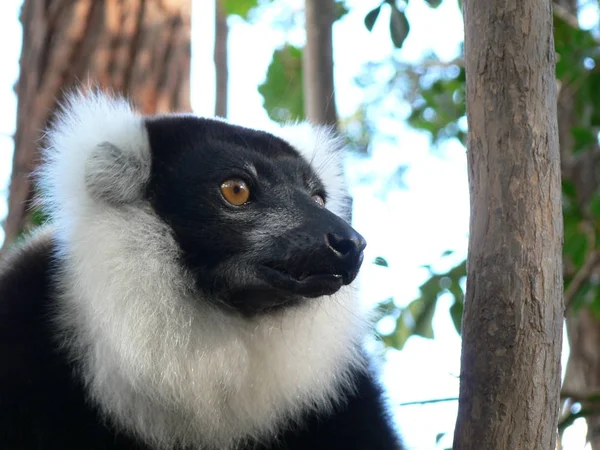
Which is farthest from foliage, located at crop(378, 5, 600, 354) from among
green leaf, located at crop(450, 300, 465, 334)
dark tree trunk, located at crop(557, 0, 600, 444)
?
dark tree trunk, located at crop(557, 0, 600, 444)

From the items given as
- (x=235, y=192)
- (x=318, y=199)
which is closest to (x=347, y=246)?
(x=235, y=192)

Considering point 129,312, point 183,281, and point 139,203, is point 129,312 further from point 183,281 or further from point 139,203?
point 139,203

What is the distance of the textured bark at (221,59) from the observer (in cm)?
748

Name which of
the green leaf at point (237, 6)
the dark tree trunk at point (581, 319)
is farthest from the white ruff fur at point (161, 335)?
the dark tree trunk at point (581, 319)

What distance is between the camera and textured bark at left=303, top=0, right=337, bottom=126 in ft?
16.5

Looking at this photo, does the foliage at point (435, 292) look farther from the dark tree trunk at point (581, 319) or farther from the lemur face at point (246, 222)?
the lemur face at point (246, 222)

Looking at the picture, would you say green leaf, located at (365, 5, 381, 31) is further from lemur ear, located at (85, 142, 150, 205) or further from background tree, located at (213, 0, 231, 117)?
background tree, located at (213, 0, 231, 117)

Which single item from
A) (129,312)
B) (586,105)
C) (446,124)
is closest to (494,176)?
(129,312)

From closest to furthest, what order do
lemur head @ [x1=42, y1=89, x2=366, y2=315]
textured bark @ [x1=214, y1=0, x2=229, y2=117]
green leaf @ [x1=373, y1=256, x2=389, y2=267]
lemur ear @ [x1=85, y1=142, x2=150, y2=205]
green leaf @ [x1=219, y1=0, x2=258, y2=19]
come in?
1. lemur head @ [x1=42, y1=89, x2=366, y2=315]
2. lemur ear @ [x1=85, y1=142, x2=150, y2=205]
3. green leaf @ [x1=373, y1=256, x2=389, y2=267]
4. textured bark @ [x1=214, y1=0, x2=229, y2=117]
5. green leaf @ [x1=219, y1=0, x2=258, y2=19]

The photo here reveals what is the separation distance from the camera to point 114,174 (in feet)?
12.9

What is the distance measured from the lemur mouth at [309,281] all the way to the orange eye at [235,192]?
0.38 meters

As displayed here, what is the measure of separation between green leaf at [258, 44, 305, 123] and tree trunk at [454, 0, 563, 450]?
3.81 m

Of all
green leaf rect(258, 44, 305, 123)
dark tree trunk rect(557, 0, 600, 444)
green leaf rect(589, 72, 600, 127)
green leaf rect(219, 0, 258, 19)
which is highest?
green leaf rect(219, 0, 258, 19)

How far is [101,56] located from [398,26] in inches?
93.7
